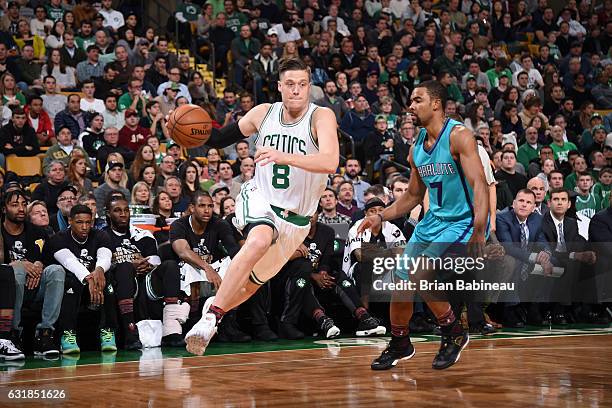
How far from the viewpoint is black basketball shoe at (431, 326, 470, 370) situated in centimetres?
635

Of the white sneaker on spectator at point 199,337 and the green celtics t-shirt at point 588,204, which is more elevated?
the green celtics t-shirt at point 588,204

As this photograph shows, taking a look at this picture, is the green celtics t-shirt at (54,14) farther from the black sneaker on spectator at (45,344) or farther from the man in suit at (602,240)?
the man in suit at (602,240)

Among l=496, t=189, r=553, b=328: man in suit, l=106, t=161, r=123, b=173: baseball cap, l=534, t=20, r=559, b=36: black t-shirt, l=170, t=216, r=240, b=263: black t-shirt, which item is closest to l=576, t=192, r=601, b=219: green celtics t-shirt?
l=496, t=189, r=553, b=328: man in suit

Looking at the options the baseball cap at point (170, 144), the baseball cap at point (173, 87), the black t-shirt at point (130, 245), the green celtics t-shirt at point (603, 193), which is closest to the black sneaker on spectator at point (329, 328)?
the black t-shirt at point (130, 245)

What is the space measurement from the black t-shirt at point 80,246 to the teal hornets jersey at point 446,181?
3725 millimetres

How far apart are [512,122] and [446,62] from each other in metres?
2.26

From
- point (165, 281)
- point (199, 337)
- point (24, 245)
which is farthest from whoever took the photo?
point (165, 281)

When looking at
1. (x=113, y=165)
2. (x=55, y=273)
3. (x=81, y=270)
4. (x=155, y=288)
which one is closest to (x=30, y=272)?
(x=55, y=273)

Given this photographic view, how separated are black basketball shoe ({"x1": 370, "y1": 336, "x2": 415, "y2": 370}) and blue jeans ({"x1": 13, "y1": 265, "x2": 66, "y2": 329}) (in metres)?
3.22

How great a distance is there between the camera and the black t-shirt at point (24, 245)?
27.7ft

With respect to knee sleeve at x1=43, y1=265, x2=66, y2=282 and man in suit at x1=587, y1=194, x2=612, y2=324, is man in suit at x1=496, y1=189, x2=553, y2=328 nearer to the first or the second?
man in suit at x1=587, y1=194, x2=612, y2=324

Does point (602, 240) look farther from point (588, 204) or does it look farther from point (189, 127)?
point (189, 127)

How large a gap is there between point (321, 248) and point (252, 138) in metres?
4.42

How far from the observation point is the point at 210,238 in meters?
9.40
